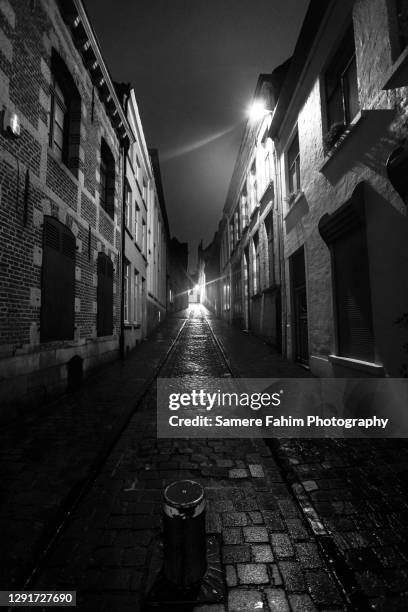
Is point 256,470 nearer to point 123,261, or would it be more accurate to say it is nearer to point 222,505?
→ point 222,505

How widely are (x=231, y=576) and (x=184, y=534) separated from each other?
52 cm

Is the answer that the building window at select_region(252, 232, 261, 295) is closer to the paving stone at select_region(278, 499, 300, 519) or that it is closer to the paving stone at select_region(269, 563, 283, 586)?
the paving stone at select_region(278, 499, 300, 519)

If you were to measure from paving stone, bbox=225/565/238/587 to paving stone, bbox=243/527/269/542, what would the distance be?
291mm

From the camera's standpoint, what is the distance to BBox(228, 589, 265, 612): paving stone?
5.89ft

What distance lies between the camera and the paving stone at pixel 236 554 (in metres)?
2.14

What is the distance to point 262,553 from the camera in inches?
86.6

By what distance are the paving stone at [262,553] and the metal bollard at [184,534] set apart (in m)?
0.43

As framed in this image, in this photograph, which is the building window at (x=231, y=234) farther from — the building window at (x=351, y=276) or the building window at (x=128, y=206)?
the building window at (x=351, y=276)

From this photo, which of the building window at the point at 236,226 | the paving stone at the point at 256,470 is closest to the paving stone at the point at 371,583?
the paving stone at the point at 256,470

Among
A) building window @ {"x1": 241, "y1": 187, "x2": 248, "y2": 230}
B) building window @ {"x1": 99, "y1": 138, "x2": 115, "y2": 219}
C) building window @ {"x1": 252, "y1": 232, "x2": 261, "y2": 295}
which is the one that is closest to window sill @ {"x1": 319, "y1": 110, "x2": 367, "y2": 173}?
building window @ {"x1": 99, "y1": 138, "x2": 115, "y2": 219}

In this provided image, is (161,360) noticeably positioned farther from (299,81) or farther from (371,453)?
(299,81)

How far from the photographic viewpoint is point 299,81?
806 centimetres

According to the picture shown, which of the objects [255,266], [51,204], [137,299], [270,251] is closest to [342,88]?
[51,204]

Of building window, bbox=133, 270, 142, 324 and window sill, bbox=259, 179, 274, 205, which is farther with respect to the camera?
building window, bbox=133, 270, 142, 324
